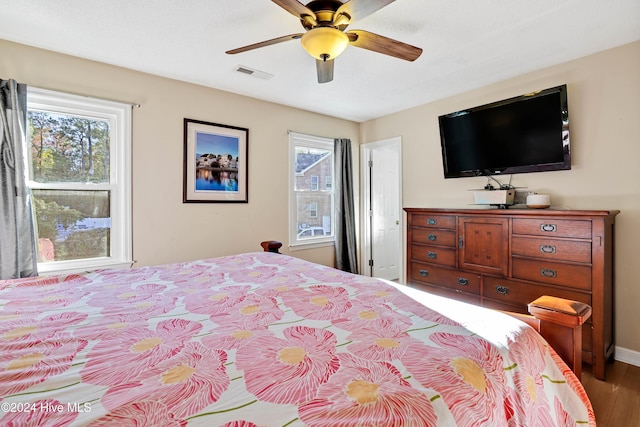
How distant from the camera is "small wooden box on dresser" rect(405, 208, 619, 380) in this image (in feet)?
7.25

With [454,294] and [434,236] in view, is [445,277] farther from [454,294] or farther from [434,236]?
[434,236]

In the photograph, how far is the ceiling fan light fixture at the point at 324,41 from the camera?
168cm

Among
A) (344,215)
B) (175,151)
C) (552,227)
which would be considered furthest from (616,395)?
(175,151)

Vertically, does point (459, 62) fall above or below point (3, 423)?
above

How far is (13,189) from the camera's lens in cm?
228

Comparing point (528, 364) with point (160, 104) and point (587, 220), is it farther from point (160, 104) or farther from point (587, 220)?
point (160, 104)

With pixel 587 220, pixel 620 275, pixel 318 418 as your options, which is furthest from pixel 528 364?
pixel 620 275

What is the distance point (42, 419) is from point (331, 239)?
371 centimetres

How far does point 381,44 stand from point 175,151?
215 centimetres

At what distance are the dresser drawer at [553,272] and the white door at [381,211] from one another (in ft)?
6.53

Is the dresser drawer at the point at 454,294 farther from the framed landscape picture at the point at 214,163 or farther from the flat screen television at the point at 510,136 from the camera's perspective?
the framed landscape picture at the point at 214,163

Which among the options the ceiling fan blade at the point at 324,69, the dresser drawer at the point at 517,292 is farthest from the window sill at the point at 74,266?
the dresser drawer at the point at 517,292

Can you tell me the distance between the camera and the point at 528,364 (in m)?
1.00

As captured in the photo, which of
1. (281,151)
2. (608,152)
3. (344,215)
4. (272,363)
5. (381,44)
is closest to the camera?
(272,363)
